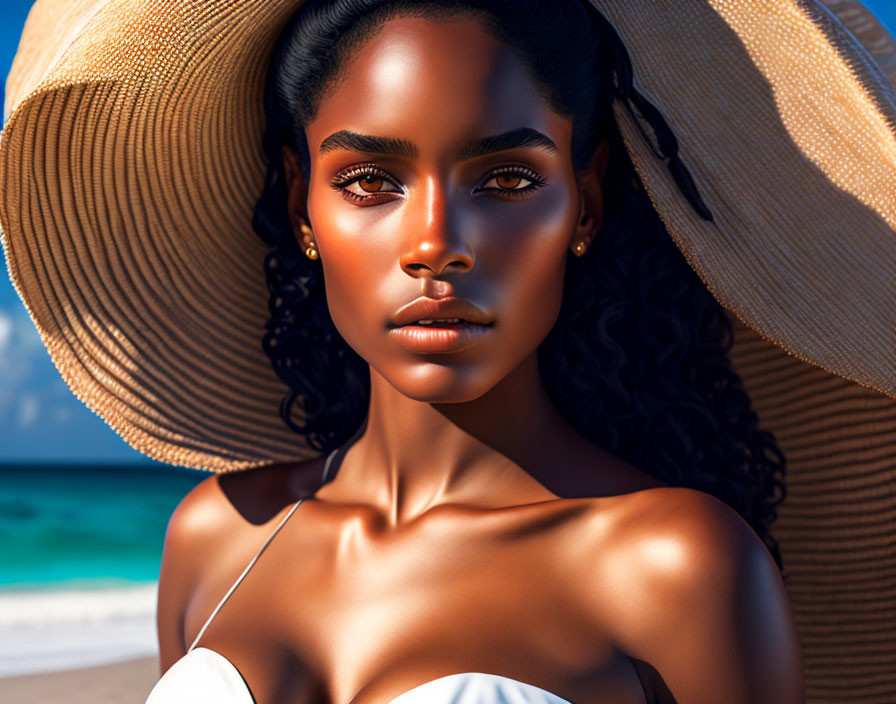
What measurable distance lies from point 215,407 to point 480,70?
0.94 m

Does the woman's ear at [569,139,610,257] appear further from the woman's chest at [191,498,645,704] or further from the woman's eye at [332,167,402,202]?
the woman's chest at [191,498,645,704]

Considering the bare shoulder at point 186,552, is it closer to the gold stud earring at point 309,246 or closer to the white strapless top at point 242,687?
the white strapless top at point 242,687

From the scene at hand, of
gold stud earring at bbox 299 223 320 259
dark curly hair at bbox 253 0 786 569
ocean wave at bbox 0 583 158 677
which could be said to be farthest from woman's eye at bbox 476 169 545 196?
ocean wave at bbox 0 583 158 677

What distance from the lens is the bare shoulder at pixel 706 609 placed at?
1.29 m

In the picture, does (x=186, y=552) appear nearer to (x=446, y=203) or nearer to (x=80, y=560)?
(x=446, y=203)

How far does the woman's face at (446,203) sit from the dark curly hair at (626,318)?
10 cm

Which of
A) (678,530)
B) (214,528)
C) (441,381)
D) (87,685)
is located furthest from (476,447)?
(87,685)

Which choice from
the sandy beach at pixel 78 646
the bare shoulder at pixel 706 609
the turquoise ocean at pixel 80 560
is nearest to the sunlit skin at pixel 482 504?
the bare shoulder at pixel 706 609

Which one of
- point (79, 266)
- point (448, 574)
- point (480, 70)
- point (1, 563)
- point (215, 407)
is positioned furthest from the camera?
point (1, 563)

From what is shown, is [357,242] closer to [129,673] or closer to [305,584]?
[305,584]

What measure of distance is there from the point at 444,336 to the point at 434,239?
0.13 m

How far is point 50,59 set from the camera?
59.8 inches

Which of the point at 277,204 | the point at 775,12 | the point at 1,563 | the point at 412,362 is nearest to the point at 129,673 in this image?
the point at 277,204

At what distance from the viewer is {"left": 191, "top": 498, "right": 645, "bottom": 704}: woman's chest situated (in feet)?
4.32
